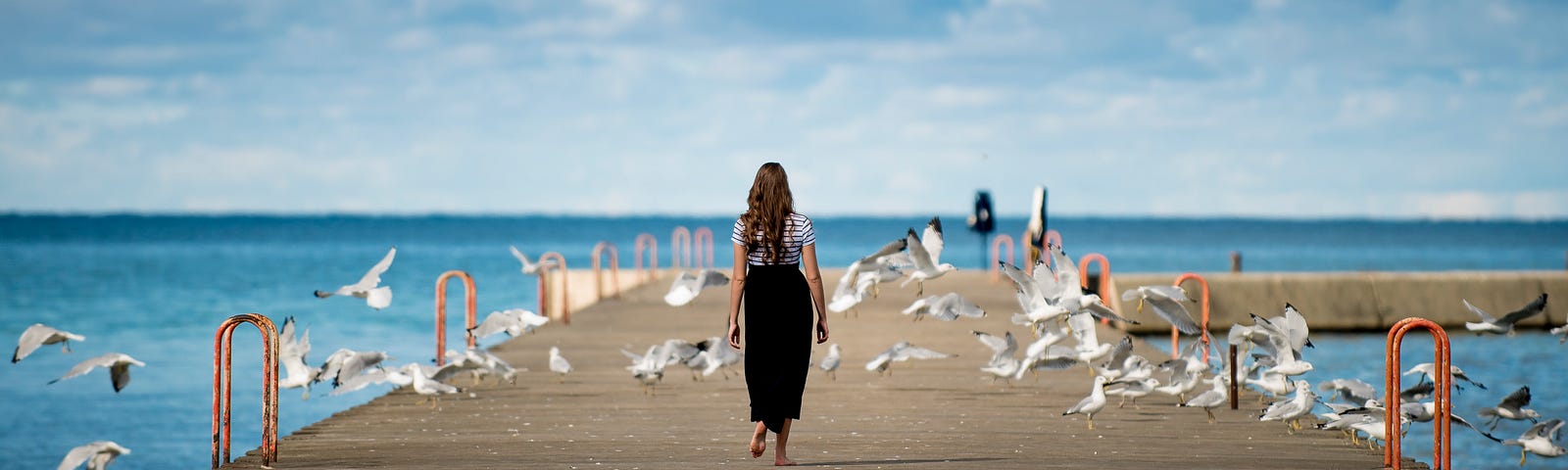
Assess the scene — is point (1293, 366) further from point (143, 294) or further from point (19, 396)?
point (143, 294)

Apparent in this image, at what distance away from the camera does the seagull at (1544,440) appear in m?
8.79

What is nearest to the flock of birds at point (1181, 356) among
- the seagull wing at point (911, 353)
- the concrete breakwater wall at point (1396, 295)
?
the seagull wing at point (911, 353)

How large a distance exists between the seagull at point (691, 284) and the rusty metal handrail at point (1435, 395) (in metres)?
5.11

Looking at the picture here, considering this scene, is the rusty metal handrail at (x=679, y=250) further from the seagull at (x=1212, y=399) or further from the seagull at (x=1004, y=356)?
the seagull at (x=1212, y=399)

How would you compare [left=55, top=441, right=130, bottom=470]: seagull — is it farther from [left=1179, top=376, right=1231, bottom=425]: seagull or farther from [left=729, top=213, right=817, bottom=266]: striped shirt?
[left=1179, top=376, right=1231, bottom=425]: seagull

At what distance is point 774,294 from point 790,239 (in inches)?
11.0

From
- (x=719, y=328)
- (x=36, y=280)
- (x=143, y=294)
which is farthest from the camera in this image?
(x=36, y=280)

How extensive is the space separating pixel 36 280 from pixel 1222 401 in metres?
53.5

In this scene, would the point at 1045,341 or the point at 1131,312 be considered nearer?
the point at 1045,341

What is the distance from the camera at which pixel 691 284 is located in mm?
12180

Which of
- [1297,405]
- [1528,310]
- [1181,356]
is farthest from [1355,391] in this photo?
[1181,356]

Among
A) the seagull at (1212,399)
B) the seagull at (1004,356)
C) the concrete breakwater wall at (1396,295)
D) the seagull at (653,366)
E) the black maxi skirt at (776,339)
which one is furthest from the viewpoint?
the concrete breakwater wall at (1396,295)

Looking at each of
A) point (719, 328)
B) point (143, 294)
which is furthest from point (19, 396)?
point (143, 294)

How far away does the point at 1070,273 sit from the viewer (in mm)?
9547
